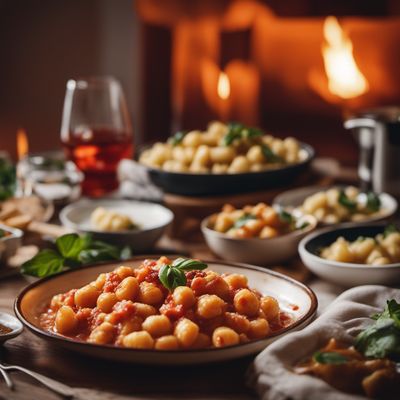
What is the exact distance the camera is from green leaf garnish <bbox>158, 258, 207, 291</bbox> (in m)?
1.38

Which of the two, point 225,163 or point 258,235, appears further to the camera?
point 225,163

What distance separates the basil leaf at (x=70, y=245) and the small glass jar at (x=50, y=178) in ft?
1.87

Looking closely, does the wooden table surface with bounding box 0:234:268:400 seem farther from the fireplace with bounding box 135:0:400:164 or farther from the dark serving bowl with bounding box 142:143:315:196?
the fireplace with bounding box 135:0:400:164

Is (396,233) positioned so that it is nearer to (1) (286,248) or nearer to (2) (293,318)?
(1) (286,248)

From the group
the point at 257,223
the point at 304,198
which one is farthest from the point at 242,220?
the point at 304,198

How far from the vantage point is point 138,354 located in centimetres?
123

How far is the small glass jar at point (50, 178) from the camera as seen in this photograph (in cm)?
241

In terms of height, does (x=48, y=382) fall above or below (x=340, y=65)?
below

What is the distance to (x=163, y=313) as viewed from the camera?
133 centimetres

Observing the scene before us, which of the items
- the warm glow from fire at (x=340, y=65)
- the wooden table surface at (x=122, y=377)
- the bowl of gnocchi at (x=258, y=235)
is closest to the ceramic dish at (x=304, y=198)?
the bowl of gnocchi at (x=258, y=235)

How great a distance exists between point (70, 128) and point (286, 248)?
0.84 meters

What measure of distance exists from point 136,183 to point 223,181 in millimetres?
324

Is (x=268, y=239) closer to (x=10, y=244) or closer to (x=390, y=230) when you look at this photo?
(x=390, y=230)

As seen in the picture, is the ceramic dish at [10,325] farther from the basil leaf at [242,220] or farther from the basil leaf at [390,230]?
the basil leaf at [390,230]
